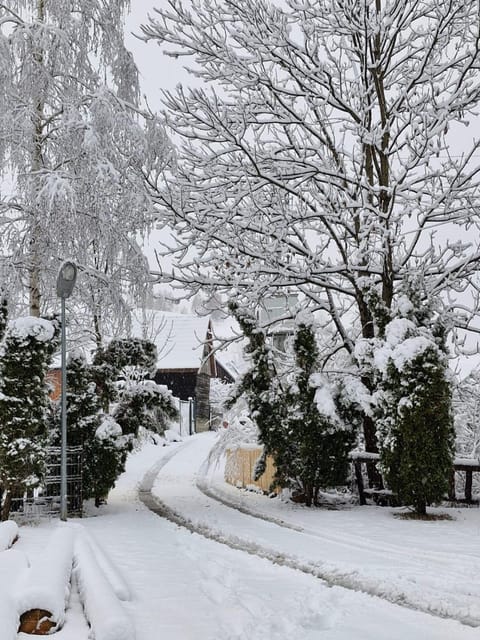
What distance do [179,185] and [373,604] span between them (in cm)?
838

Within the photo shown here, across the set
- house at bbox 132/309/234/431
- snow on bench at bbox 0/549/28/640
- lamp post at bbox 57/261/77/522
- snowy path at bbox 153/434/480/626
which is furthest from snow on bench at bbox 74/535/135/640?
house at bbox 132/309/234/431

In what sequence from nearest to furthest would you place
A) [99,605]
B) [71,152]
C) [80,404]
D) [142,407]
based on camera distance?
[99,605] → [71,152] → [80,404] → [142,407]

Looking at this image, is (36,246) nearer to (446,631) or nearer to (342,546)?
(342,546)

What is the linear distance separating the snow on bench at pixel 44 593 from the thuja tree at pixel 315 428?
6924 millimetres

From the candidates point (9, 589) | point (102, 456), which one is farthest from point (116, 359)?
point (9, 589)

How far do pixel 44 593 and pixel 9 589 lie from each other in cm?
24

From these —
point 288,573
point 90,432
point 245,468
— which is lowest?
point 245,468

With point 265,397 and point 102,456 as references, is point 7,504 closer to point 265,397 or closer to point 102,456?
point 102,456

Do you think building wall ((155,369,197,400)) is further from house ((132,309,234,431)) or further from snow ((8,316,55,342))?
snow ((8,316,55,342))

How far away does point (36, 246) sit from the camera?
10.6 m

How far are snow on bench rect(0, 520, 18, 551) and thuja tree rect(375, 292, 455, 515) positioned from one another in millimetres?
5509

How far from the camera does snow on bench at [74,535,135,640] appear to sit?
3.24m

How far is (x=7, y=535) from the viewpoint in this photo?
5.96 metres

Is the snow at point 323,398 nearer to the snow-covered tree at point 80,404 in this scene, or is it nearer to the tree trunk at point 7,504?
the snow-covered tree at point 80,404
